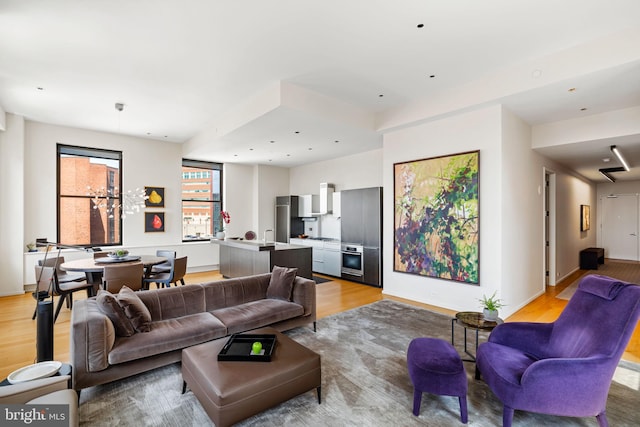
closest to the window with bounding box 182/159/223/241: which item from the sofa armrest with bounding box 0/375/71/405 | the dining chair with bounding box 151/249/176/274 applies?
the dining chair with bounding box 151/249/176/274

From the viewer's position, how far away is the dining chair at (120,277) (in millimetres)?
3977

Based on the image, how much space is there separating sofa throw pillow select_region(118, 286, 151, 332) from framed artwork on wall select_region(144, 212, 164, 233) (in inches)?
188

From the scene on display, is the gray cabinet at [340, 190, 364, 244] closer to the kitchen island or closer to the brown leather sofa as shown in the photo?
the kitchen island

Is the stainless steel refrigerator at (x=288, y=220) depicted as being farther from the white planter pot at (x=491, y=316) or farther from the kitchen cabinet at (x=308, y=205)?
the white planter pot at (x=491, y=316)

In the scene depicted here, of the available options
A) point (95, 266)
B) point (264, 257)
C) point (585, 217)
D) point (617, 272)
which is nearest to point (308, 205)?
point (264, 257)

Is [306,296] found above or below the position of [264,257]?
below

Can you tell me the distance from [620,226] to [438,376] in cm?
1194

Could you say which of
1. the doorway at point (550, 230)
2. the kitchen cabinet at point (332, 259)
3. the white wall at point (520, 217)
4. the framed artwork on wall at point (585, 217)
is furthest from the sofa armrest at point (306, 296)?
the framed artwork on wall at point (585, 217)

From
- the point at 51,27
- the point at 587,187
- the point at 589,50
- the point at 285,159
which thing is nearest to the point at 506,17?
the point at 589,50

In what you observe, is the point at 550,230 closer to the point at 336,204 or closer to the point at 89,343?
the point at 336,204

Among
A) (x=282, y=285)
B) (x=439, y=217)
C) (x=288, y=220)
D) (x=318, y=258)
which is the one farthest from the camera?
(x=288, y=220)

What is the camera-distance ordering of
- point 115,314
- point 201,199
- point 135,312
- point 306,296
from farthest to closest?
point 201,199 < point 306,296 < point 135,312 < point 115,314

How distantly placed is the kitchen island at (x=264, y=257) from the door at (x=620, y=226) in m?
10.7

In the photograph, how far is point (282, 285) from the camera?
12.7ft
